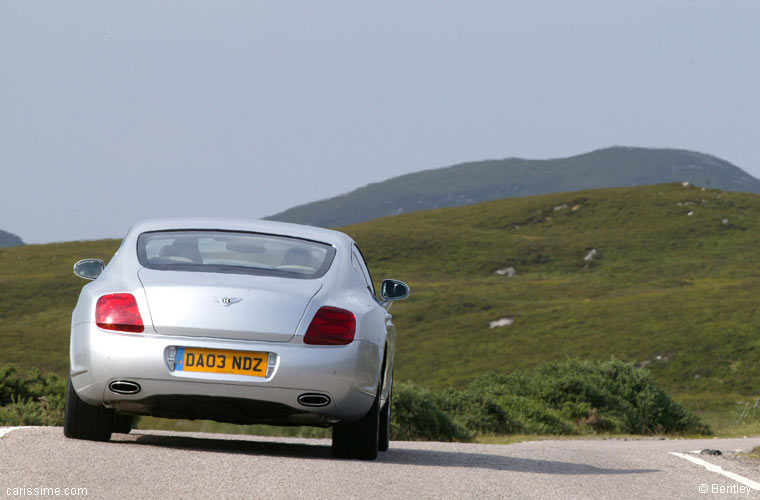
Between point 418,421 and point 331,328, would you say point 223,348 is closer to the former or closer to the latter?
point 331,328

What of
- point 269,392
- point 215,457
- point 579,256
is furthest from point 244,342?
point 579,256

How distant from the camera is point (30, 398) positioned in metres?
15.7

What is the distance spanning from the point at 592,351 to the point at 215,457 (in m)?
65.1

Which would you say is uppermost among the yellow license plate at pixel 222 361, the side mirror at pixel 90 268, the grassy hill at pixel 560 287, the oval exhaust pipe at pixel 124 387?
the side mirror at pixel 90 268

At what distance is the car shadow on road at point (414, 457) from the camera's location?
962cm

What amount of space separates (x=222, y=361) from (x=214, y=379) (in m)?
0.14

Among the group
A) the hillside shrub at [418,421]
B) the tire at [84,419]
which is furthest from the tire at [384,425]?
the hillside shrub at [418,421]

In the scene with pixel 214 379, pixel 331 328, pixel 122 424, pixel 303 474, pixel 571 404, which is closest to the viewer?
pixel 303 474

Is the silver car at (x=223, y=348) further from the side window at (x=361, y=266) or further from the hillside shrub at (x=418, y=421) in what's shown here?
the hillside shrub at (x=418, y=421)

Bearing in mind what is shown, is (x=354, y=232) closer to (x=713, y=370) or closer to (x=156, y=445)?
(x=713, y=370)

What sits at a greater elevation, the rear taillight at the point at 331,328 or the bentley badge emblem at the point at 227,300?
the bentley badge emblem at the point at 227,300

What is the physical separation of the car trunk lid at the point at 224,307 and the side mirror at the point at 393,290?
1838mm

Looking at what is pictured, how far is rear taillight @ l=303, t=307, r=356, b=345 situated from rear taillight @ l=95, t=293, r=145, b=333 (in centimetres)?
122

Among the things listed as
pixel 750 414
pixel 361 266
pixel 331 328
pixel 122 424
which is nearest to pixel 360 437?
pixel 331 328
